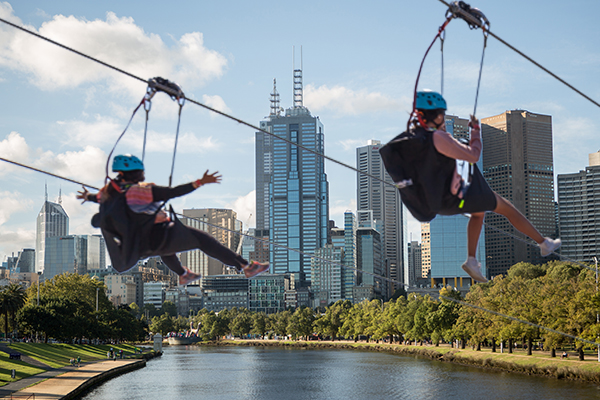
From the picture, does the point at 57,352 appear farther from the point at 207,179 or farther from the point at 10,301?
the point at 207,179

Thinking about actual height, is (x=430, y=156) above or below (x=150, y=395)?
above

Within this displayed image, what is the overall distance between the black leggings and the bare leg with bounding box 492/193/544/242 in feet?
18.5

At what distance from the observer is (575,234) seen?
166 m

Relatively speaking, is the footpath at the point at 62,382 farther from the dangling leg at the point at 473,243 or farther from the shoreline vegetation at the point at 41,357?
the dangling leg at the point at 473,243

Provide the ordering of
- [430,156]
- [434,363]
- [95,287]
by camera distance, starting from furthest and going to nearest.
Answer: [95,287] < [434,363] < [430,156]

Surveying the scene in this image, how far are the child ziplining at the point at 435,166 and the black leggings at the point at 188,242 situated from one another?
397 cm

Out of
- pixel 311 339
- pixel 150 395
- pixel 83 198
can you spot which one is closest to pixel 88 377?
pixel 150 395

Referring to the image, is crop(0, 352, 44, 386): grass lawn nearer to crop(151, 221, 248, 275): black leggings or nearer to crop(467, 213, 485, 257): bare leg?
crop(151, 221, 248, 275): black leggings

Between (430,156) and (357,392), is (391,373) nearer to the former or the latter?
(357,392)

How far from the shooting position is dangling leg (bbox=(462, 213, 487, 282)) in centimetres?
1435

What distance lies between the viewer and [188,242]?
14.2 metres

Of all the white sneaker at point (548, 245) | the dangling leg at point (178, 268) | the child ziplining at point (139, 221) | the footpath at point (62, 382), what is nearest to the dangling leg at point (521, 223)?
the white sneaker at point (548, 245)

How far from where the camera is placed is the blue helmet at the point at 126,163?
1384 centimetres

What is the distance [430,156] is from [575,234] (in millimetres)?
167119
